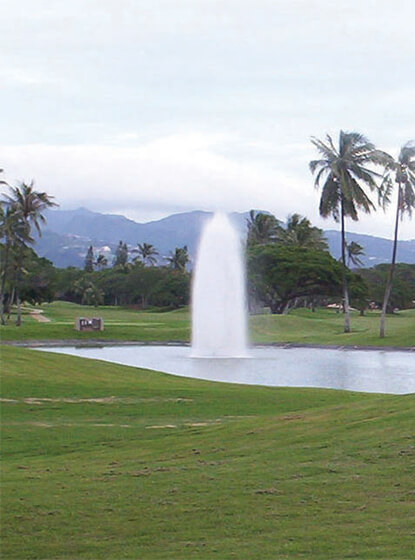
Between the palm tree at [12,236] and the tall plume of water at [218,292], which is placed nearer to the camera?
the tall plume of water at [218,292]

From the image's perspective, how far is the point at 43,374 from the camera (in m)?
28.8

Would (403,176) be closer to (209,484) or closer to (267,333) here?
(267,333)

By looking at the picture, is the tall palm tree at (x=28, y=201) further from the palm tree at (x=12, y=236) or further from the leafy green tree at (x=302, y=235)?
the leafy green tree at (x=302, y=235)

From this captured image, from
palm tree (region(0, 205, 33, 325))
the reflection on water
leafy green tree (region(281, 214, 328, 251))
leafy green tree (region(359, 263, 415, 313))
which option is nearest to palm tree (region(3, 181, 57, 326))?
palm tree (region(0, 205, 33, 325))

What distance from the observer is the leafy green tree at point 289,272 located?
85.4 m

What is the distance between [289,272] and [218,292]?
29973 mm

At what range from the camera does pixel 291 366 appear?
4269 cm

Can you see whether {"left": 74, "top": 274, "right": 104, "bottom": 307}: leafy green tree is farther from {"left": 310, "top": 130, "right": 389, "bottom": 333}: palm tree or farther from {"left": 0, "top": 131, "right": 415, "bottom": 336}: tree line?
{"left": 310, "top": 130, "right": 389, "bottom": 333}: palm tree

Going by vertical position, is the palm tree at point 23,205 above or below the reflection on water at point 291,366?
above

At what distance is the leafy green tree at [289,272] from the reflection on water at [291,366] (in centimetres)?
2849

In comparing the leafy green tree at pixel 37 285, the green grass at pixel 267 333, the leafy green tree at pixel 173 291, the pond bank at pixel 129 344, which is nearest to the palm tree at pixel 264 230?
the leafy green tree at pixel 173 291

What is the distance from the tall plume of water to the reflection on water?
5.28 ft

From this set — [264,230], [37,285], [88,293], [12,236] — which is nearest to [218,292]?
[12,236]

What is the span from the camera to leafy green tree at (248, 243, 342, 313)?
280ft
